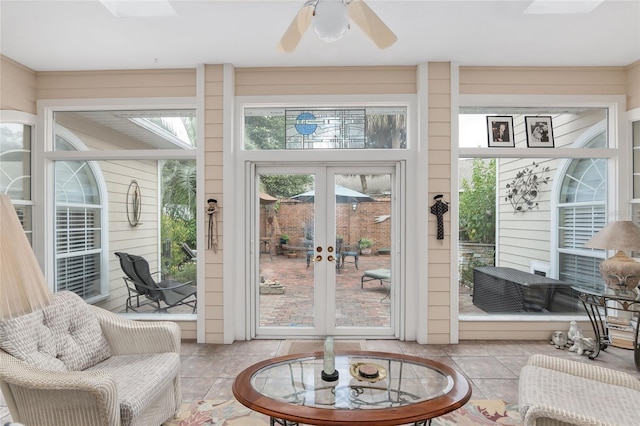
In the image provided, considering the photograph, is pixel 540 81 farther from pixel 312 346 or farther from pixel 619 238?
pixel 312 346

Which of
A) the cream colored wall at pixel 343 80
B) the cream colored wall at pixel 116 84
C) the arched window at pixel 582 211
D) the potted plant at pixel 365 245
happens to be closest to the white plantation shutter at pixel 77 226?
the cream colored wall at pixel 116 84

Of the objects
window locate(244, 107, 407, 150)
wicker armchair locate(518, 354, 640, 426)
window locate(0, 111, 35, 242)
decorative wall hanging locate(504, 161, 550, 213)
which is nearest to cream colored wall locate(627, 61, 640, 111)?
decorative wall hanging locate(504, 161, 550, 213)

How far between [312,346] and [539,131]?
3.47m

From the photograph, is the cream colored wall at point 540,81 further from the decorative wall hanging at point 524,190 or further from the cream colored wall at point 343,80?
the decorative wall hanging at point 524,190

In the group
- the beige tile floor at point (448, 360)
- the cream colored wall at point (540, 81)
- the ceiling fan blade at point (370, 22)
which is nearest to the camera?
the ceiling fan blade at point (370, 22)

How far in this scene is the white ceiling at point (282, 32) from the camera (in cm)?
305

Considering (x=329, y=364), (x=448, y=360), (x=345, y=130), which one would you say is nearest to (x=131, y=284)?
(x=345, y=130)

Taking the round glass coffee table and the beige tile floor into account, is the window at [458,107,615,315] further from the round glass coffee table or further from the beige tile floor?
the round glass coffee table

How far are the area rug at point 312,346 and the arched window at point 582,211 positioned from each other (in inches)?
96.7

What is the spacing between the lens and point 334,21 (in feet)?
5.93

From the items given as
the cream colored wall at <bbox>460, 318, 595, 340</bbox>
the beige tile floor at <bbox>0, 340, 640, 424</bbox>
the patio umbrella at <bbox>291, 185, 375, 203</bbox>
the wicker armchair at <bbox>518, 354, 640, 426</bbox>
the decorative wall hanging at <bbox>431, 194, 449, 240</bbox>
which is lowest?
the beige tile floor at <bbox>0, 340, 640, 424</bbox>

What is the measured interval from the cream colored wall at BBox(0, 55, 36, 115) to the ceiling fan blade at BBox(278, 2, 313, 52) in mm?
3458

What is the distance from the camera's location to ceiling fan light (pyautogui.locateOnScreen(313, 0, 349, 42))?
1788 mm

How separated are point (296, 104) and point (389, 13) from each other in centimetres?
145
